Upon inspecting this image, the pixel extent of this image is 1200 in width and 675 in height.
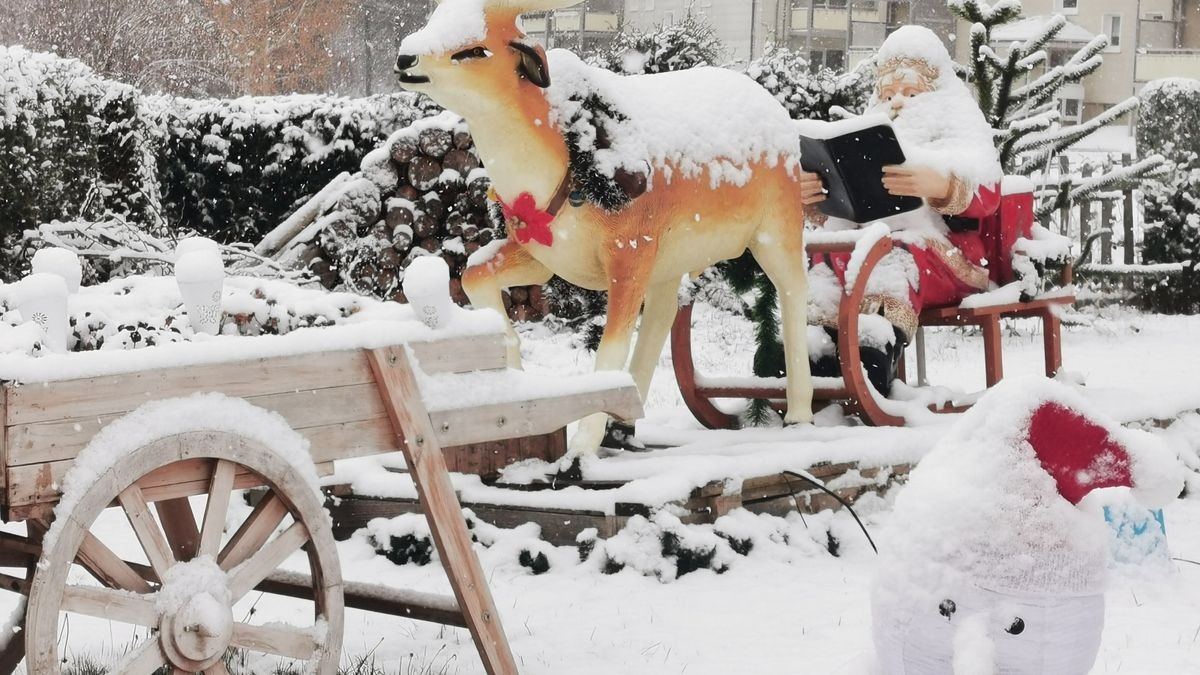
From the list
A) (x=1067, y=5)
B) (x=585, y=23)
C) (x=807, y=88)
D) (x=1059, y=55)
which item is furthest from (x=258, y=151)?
(x=1067, y=5)

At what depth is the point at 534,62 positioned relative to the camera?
13.2ft

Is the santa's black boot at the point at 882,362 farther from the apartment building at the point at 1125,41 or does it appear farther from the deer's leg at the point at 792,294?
the apartment building at the point at 1125,41

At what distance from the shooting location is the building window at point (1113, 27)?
33.6m

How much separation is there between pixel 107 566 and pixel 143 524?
0.44ft

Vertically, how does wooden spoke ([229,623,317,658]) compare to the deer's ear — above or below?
below

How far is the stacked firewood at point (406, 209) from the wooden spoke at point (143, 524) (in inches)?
240

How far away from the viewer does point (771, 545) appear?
4328 millimetres

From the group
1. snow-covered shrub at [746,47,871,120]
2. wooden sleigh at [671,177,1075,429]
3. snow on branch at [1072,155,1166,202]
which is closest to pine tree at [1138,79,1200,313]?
snow on branch at [1072,155,1166,202]

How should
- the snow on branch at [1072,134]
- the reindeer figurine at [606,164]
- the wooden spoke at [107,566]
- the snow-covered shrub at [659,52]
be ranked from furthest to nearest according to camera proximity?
the snow-covered shrub at [659,52] < the snow on branch at [1072,134] < the reindeer figurine at [606,164] < the wooden spoke at [107,566]

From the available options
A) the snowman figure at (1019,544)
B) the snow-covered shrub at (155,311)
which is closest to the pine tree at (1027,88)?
the snow-covered shrub at (155,311)

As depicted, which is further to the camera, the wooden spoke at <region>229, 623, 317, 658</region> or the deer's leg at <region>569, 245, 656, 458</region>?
the deer's leg at <region>569, 245, 656, 458</region>

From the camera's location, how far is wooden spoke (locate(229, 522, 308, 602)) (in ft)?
8.34

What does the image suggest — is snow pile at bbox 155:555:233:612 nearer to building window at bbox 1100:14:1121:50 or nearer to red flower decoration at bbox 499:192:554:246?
red flower decoration at bbox 499:192:554:246

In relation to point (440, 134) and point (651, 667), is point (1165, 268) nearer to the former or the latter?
point (440, 134)
